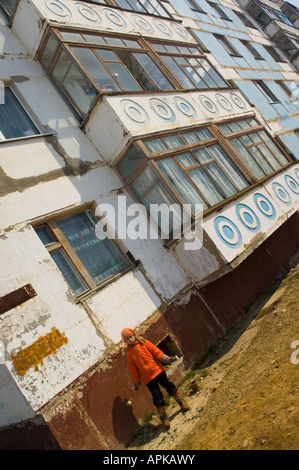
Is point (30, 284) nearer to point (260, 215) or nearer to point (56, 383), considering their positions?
point (56, 383)

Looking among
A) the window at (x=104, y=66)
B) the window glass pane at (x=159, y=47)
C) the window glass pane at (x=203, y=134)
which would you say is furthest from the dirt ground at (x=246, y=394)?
the window glass pane at (x=159, y=47)

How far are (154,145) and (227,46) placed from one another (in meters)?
12.3

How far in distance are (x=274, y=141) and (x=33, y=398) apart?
1049cm

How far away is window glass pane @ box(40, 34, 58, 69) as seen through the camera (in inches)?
292

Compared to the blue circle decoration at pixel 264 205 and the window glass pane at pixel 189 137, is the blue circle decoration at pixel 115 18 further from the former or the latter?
the blue circle decoration at pixel 264 205

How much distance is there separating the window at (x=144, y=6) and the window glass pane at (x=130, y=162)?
20.2 feet

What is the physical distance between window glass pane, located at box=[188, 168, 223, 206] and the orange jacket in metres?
3.72

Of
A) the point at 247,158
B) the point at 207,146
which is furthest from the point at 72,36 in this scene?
the point at 247,158

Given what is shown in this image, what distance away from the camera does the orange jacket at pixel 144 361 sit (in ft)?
15.7

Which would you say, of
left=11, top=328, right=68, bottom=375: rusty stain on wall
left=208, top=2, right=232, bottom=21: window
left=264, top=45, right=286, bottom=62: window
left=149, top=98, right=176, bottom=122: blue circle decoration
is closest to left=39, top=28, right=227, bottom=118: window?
left=149, top=98, right=176, bottom=122: blue circle decoration

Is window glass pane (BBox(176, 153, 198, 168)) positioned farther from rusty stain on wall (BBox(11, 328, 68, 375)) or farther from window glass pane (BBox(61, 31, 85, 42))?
rusty stain on wall (BBox(11, 328, 68, 375))

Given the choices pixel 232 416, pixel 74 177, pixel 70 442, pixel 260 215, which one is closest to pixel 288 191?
pixel 260 215

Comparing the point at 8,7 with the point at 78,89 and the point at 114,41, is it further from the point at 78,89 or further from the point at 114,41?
the point at 78,89

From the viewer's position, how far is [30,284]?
5184 mm
